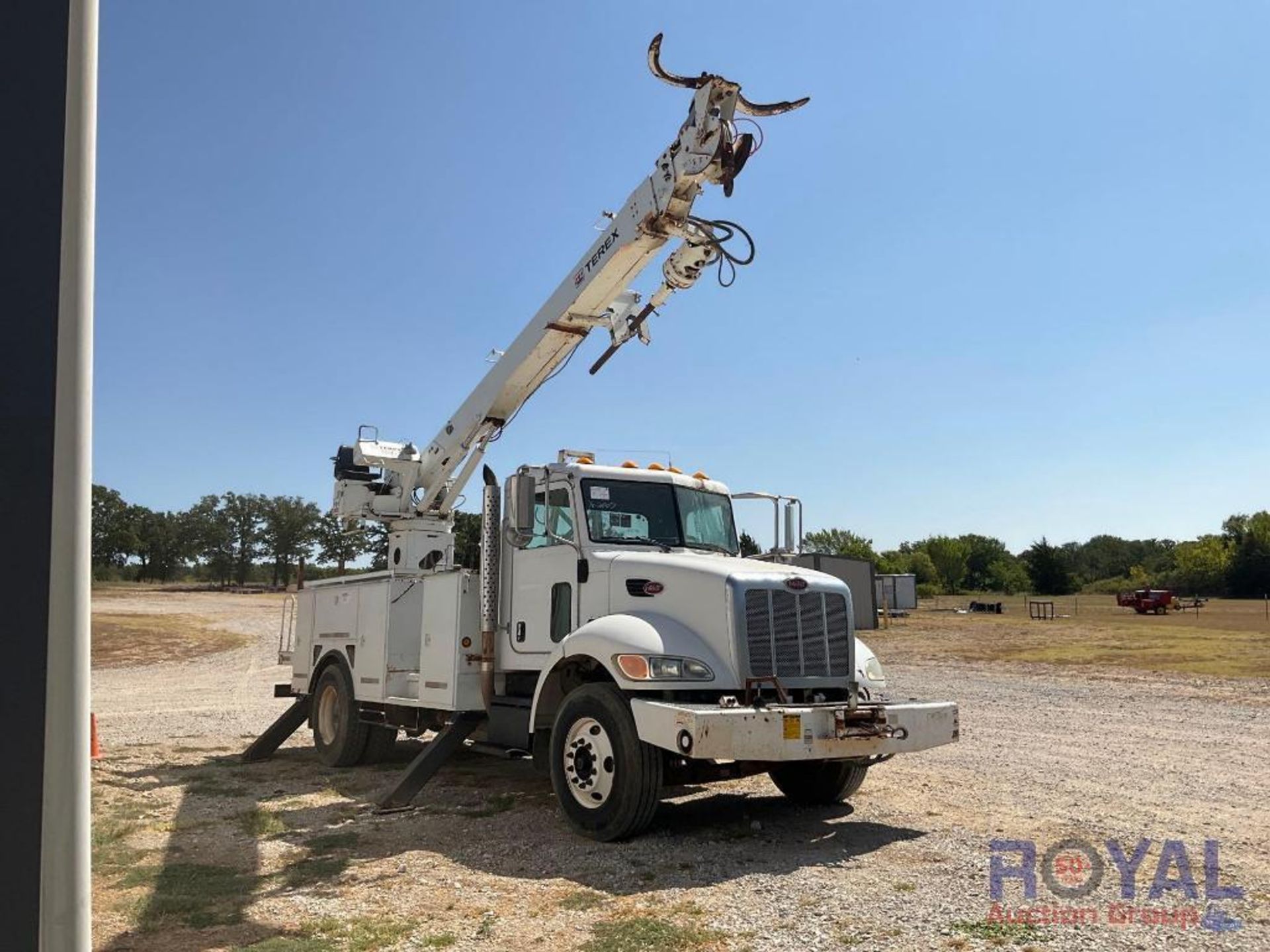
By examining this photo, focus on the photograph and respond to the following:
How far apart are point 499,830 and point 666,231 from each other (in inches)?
207

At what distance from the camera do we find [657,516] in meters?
8.99

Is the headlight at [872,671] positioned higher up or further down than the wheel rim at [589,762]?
higher up

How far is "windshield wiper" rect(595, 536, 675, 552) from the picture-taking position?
8.59m

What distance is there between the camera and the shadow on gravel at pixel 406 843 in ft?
19.7

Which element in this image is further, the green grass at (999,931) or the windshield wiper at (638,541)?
the windshield wiper at (638,541)

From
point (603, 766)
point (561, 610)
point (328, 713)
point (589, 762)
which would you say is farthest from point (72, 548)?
point (328, 713)

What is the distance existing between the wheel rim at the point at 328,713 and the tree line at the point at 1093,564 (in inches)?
2124

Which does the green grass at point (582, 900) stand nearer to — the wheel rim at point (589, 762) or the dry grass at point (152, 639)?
the wheel rim at point (589, 762)

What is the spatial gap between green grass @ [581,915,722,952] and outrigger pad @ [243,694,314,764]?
7675mm

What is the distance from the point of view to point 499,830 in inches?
312

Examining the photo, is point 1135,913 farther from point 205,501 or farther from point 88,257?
point 205,501

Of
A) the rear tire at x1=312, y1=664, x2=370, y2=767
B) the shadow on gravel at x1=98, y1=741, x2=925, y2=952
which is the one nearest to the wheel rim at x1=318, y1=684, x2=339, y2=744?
the rear tire at x1=312, y1=664, x2=370, y2=767

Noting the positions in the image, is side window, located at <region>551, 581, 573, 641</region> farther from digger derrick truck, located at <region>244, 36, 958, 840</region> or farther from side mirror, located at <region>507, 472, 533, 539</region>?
side mirror, located at <region>507, 472, 533, 539</region>

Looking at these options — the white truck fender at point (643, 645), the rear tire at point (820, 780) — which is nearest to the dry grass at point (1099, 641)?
the rear tire at point (820, 780)
